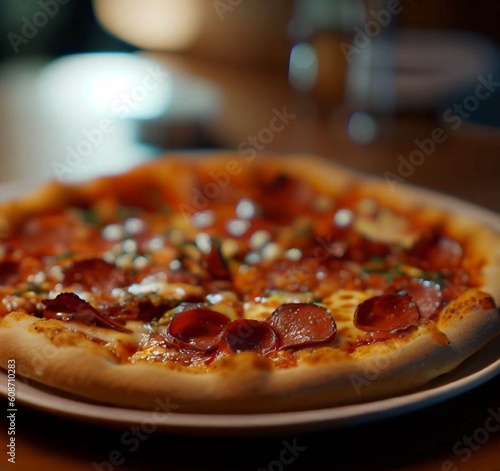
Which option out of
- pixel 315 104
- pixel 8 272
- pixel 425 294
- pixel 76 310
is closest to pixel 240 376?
pixel 76 310

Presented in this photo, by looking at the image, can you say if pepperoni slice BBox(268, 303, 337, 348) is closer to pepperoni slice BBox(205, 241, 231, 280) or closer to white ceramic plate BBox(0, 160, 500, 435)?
white ceramic plate BBox(0, 160, 500, 435)

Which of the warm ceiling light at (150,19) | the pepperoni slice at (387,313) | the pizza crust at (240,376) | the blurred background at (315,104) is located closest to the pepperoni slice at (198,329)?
the pizza crust at (240,376)

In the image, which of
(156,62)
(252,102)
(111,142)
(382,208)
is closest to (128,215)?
(382,208)

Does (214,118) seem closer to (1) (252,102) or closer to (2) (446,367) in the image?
(1) (252,102)

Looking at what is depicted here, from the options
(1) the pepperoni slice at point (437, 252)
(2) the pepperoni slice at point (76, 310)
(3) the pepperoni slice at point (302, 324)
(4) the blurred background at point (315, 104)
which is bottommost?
(4) the blurred background at point (315, 104)

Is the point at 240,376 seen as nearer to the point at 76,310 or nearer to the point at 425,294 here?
the point at 76,310

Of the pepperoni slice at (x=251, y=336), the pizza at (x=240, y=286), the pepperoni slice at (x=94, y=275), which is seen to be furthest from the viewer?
the pepperoni slice at (x=94, y=275)

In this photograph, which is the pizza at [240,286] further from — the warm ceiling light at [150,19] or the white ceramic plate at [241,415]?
the warm ceiling light at [150,19]
